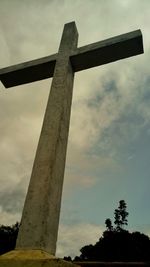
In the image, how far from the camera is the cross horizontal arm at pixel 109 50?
488cm

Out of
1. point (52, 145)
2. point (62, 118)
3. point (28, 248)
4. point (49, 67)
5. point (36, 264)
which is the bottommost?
point (36, 264)

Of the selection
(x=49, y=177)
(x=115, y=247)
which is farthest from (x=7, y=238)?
(x=49, y=177)

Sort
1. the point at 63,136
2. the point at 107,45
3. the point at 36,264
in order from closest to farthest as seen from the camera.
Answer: the point at 36,264 < the point at 63,136 < the point at 107,45

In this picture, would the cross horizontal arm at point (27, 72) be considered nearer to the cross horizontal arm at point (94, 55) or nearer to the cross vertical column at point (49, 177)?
the cross horizontal arm at point (94, 55)

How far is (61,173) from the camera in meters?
3.64

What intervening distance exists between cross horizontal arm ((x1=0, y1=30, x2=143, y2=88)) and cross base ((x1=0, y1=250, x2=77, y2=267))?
9.99 ft

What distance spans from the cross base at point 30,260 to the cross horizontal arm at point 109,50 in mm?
3052

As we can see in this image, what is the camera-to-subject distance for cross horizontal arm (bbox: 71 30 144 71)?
192 inches

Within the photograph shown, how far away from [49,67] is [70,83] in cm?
85

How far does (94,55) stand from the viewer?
5.08 m

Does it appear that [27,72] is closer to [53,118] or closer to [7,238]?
[53,118]

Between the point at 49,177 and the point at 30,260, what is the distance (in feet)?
3.20

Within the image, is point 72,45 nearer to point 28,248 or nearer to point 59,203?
point 59,203

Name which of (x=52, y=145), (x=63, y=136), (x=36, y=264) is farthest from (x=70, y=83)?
(x=36, y=264)
